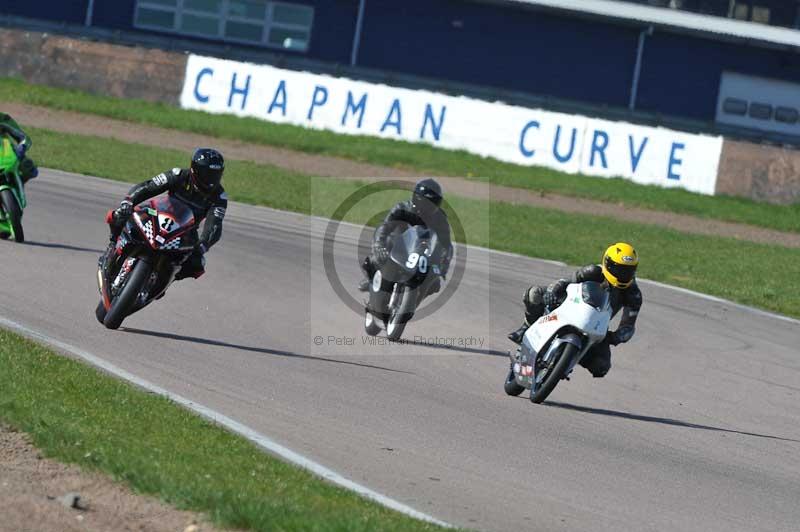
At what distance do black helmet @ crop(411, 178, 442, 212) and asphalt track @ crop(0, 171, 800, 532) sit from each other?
1354 millimetres

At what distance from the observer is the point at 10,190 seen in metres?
15.1

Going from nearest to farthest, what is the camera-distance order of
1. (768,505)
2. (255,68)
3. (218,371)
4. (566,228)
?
(768,505) < (218,371) < (566,228) < (255,68)

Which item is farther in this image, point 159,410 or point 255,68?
point 255,68

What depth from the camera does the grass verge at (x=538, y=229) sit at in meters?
20.8

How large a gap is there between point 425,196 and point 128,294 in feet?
10.3

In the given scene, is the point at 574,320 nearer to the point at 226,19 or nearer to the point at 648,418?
the point at 648,418

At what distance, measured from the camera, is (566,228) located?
24.5 metres

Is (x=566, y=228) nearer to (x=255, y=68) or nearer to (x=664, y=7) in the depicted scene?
(x=255, y=68)

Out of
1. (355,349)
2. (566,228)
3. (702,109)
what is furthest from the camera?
(702,109)

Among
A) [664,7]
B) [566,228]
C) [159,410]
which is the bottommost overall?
[159,410]

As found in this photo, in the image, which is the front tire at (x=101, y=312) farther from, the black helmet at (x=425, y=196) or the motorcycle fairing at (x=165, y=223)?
the black helmet at (x=425, y=196)

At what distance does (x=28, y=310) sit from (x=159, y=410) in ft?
12.3

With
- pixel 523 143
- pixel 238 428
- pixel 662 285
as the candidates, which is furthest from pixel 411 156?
pixel 238 428

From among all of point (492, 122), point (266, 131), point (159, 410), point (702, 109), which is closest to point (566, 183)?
point (492, 122)
